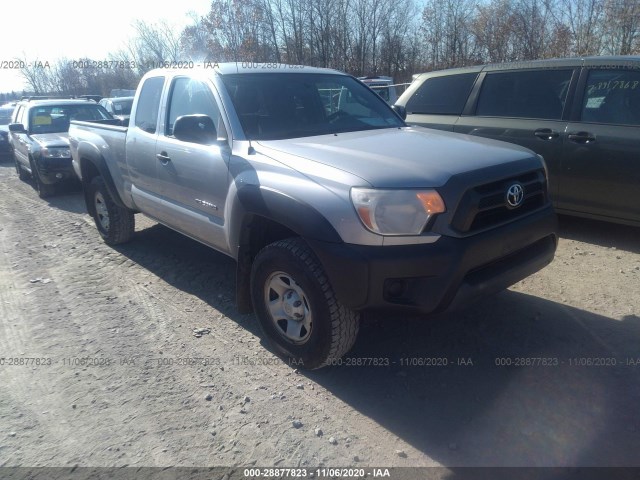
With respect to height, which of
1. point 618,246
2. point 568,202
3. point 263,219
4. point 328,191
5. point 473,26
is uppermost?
point 473,26

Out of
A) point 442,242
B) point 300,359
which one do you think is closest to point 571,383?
point 442,242

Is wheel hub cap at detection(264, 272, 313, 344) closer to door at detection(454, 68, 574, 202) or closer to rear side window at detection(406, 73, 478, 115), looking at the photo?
door at detection(454, 68, 574, 202)

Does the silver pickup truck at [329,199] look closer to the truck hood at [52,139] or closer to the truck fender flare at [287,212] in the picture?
the truck fender flare at [287,212]

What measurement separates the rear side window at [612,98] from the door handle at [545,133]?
295mm

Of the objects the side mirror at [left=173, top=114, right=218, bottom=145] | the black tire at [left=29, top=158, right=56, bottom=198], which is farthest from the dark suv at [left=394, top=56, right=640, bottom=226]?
the black tire at [left=29, top=158, right=56, bottom=198]

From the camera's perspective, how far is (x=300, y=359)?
3266 millimetres

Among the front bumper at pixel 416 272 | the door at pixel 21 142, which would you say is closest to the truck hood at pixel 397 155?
the front bumper at pixel 416 272

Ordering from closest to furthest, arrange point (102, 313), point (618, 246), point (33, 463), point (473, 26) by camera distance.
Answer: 1. point (33, 463)
2. point (102, 313)
3. point (618, 246)
4. point (473, 26)

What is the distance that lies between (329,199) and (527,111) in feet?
12.7

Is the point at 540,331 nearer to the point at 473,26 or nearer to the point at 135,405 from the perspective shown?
the point at 135,405

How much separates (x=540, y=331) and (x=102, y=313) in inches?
138

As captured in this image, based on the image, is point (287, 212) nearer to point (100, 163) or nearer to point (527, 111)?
point (100, 163)

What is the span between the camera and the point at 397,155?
3.10 metres

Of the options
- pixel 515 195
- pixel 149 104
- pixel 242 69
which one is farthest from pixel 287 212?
pixel 149 104
